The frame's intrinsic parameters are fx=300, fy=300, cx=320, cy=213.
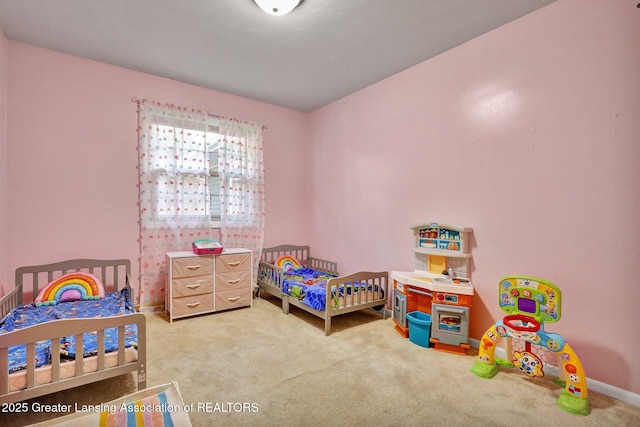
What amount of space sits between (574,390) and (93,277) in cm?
415

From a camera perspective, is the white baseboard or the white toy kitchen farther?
the white toy kitchen

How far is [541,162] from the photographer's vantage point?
7.88ft

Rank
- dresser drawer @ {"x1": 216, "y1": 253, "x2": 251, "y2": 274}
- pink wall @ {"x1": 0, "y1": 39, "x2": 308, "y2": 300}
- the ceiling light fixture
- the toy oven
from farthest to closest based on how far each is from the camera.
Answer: dresser drawer @ {"x1": 216, "y1": 253, "x2": 251, "y2": 274}, pink wall @ {"x1": 0, "y1": 39, "x2": 308, "y2": 300}, the toy oven, the ceiling light fixture

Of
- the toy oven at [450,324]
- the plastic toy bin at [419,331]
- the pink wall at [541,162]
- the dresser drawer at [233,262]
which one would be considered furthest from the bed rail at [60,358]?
the pink wall at [541,162]

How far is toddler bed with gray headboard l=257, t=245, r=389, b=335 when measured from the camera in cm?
314

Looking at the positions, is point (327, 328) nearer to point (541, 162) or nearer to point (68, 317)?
point (68, 317)

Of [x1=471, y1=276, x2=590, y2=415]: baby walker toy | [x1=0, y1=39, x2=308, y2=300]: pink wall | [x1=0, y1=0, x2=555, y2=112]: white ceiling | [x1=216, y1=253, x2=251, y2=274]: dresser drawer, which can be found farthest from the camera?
[x1=216, y1=253, x2=251, y2=274]: dresser drawer

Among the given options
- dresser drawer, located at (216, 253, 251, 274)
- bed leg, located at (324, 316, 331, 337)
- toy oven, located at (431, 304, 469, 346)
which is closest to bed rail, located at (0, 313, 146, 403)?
bed leg, located at (324, 316, 331, 337)

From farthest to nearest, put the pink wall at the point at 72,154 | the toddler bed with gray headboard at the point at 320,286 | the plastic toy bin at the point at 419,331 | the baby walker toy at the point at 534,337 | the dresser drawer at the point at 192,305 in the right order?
the dresser drawer at the point at 192,305 < the toddler bed with gray headboard at the point at 320,286 < the pink wall at the point at 72,154 < the plastic toy bin at the point at 419,331 < the baby walker toy at the point at 534,337

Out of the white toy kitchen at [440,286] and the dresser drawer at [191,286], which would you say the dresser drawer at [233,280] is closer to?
the dresser drawer at [191,286]

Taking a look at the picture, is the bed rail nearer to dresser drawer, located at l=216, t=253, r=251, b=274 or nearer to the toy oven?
dresser drawer, located at l=216, t=253, r=251, b=274

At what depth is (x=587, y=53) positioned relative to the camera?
2180mm

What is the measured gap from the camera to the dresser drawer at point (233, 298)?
367 centimetres

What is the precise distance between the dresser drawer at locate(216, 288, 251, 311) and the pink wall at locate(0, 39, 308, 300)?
104 centimetres
